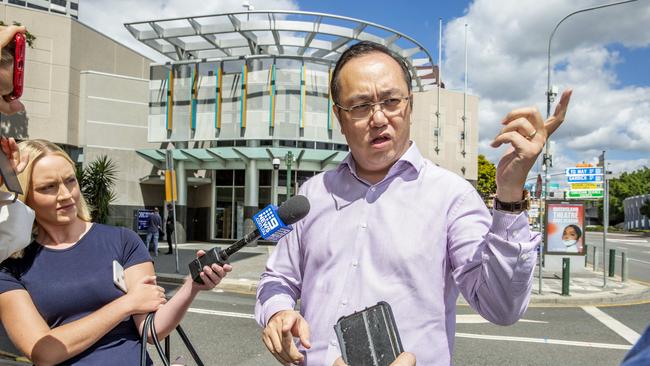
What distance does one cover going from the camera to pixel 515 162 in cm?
132

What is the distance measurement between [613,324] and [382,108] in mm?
7972

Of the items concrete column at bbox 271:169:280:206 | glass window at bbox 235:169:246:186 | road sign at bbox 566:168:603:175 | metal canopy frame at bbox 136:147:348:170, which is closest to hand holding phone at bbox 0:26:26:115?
road sign at bbox 566:168:603:175

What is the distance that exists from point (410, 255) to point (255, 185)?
74.3 feet

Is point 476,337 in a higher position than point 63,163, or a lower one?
lower

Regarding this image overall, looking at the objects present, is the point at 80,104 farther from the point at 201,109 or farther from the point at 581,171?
the point at 581,171

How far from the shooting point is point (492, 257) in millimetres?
1408

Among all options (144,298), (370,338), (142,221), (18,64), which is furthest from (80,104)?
(370,338)

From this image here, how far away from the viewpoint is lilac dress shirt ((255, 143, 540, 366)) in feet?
5.20

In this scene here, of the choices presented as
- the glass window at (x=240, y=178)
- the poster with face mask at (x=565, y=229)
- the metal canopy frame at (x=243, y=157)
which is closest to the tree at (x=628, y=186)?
the metal canopy frame at (x=243, y=157)

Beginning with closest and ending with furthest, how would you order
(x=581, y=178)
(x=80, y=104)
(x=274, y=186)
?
1. (x=581, y=178)
2. (x=274, y=186)
3. (x=80, y=104)

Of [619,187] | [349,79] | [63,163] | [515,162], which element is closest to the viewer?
[515,162]

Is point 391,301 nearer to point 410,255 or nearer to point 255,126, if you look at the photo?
point 410,255

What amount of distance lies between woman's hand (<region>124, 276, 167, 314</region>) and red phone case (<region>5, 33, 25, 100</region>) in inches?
37.3

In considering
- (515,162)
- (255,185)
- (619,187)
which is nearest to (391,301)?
(515,162)
